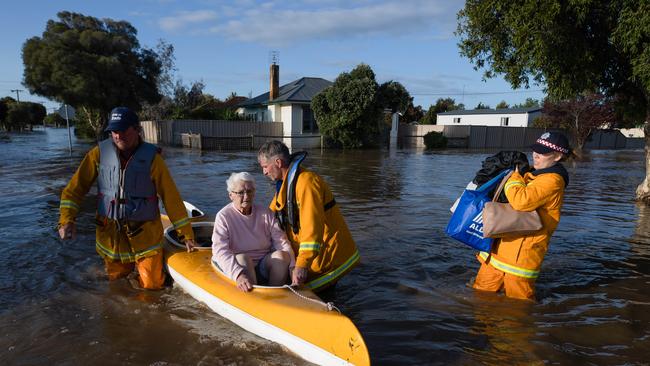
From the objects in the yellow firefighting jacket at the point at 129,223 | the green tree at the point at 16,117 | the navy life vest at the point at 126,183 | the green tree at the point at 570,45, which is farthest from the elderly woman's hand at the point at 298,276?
the green tree at the point at 16,117

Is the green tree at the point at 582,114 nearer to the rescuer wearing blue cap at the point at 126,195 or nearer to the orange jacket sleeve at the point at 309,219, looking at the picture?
the orange jacket sleeve at the point at 309,219

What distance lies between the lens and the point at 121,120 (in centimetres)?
423

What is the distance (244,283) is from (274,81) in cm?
3106

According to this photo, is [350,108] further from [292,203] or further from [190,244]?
[292,203]

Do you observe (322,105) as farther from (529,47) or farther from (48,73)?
(529,47)

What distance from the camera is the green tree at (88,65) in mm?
27109

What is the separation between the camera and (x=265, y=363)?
3.52 metres

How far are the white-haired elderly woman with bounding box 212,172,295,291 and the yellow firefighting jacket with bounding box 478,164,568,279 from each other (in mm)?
1990

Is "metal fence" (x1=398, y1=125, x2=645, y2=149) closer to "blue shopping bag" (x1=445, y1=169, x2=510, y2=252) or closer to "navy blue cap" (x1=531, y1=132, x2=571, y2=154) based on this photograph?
"blue shopping bag" (x1=445, y1=169, x2=510, y2=252)

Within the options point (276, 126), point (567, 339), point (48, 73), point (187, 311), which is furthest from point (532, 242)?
point (48, 73)

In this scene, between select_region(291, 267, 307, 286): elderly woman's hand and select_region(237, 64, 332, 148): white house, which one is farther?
select_region(237, 64, 332, 148): white house

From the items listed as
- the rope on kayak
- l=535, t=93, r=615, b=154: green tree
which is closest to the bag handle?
the rope on kayak

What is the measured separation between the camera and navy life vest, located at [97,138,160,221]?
434 cm

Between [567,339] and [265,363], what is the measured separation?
8.82 feet
